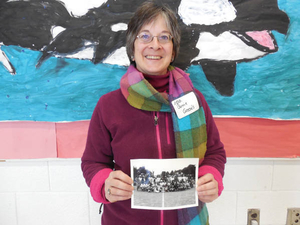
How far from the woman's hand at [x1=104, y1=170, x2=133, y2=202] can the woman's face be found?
0.43 metres

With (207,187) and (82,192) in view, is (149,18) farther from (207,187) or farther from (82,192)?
(82,192)

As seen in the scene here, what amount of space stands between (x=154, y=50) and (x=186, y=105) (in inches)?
10.0

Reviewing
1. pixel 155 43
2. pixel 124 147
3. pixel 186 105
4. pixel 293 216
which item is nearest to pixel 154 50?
pixel 155 43

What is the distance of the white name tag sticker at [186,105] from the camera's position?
0.84 meters

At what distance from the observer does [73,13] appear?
3.49 ft

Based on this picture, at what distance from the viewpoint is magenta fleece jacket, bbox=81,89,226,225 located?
0.82 m

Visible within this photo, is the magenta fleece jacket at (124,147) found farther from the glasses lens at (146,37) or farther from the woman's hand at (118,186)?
the glasses lens at (146,37)

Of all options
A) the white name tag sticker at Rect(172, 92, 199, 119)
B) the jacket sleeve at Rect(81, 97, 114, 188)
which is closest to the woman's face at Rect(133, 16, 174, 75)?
the white name tag sticker at Rect(172, 92, 199, 119)

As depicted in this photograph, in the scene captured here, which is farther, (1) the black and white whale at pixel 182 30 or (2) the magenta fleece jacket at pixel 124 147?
(1) the black and white whale at pixel 182 30

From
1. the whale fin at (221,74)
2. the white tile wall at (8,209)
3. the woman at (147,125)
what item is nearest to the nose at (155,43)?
the woman at (147,125)

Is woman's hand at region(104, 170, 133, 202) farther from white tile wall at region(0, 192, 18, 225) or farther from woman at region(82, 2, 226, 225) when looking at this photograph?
white tile wall at region(0, 192, 18, 225)

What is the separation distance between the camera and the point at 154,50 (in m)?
0.84

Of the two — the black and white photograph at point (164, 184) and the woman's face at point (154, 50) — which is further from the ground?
the woman's face at point (154, 50)

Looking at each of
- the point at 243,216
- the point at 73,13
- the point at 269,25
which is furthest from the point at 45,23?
the point at 243,216
